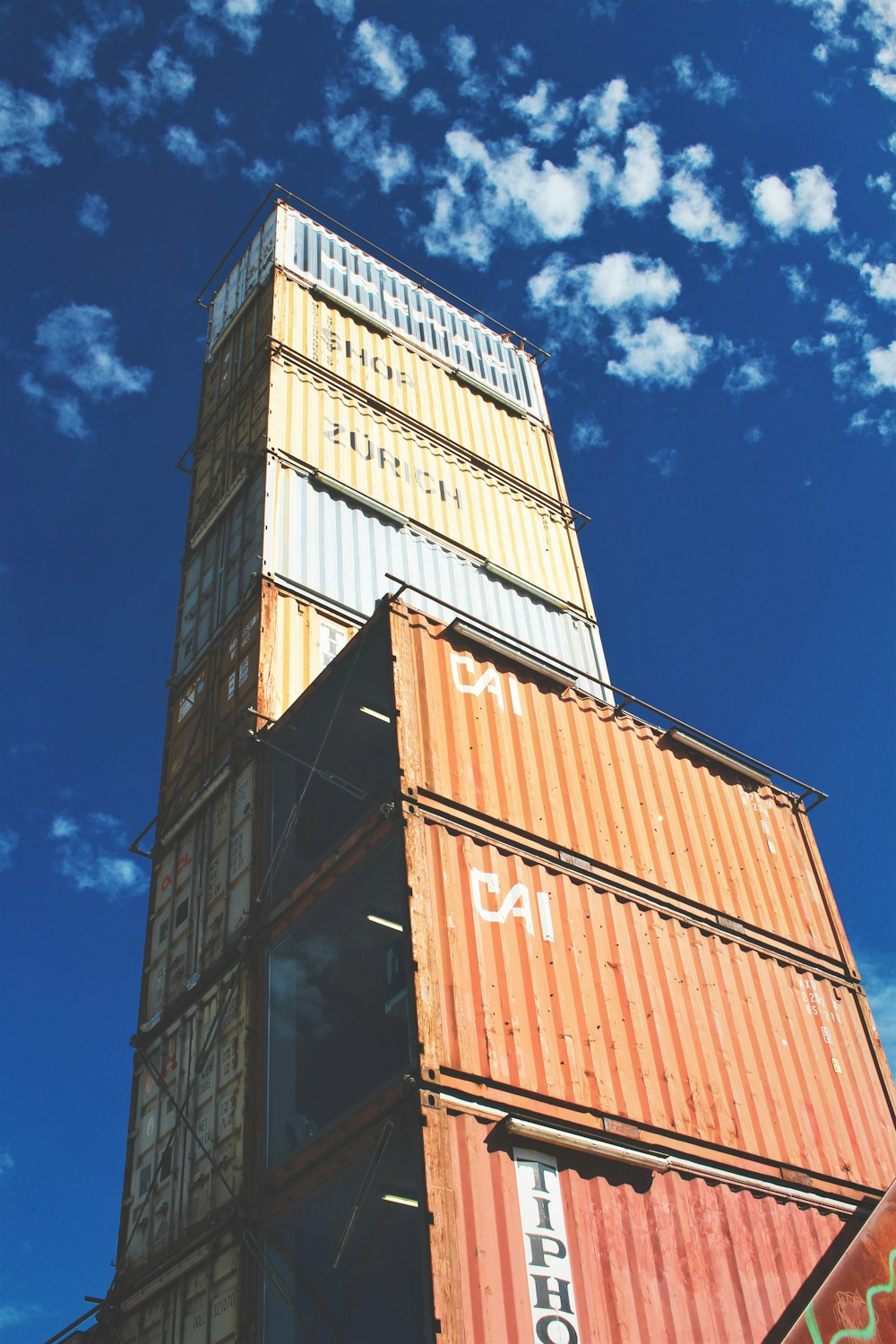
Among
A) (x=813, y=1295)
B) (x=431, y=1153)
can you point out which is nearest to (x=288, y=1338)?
(x=431, y=1153)

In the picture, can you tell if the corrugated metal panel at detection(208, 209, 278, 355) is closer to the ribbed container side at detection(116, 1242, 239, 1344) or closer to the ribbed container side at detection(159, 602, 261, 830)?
the ribbed container side at detection(159, 602, 261, 830)

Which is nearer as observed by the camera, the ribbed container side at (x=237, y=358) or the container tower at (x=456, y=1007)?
the container tower at (x=456, y=1007)

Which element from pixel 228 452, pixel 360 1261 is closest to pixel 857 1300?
pixel 360 1261

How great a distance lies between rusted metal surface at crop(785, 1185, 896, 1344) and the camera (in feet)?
29.9

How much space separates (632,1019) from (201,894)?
Result: 16.6 feet

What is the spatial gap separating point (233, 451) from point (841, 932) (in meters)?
11.6

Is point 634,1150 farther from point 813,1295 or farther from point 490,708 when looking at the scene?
point 490,708

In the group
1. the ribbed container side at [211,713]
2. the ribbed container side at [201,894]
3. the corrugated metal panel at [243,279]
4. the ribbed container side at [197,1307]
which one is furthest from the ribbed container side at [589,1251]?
the corrugated metal panel at [243,279]

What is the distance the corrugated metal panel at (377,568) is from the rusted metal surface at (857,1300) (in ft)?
28.3

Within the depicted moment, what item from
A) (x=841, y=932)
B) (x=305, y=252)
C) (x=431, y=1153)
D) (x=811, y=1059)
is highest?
(x=305, y=252)

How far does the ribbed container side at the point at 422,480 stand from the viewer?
17.7 metres

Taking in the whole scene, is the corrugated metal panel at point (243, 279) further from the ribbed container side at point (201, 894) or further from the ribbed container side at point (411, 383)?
the ribbed container side at point (201, 894)

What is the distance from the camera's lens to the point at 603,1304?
8125 mm

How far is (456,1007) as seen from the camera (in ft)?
28.9
